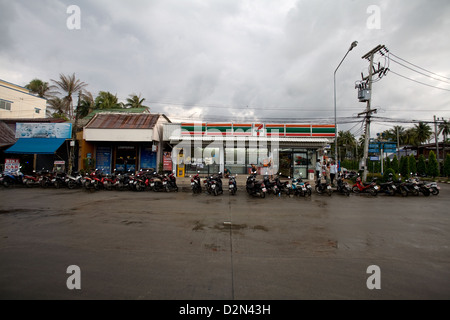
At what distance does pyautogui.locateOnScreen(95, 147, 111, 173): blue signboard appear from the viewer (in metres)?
20.8

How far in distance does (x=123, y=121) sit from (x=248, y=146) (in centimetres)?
1157

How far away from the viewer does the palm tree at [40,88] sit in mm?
34000

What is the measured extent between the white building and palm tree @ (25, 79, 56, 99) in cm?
405

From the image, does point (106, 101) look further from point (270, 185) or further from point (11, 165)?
point (270, 185)

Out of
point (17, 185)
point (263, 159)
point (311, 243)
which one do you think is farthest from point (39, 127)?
point (311, 243)

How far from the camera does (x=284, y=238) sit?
538 centimetres

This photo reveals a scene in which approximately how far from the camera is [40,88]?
3409 centimetres

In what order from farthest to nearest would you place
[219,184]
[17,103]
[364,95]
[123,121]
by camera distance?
1. [17,103]
2. [123,121]
3. [364,95]
4. [219,184]

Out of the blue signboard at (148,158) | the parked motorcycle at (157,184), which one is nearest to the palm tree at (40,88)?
the blue signboard at (148,158)

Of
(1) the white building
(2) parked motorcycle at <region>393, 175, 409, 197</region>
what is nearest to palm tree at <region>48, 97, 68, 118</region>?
(1) the white building

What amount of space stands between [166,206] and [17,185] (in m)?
13.0

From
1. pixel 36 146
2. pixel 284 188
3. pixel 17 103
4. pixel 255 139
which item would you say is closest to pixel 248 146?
pixel 255 139

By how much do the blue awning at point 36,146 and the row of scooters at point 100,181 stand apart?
3.21 meters
